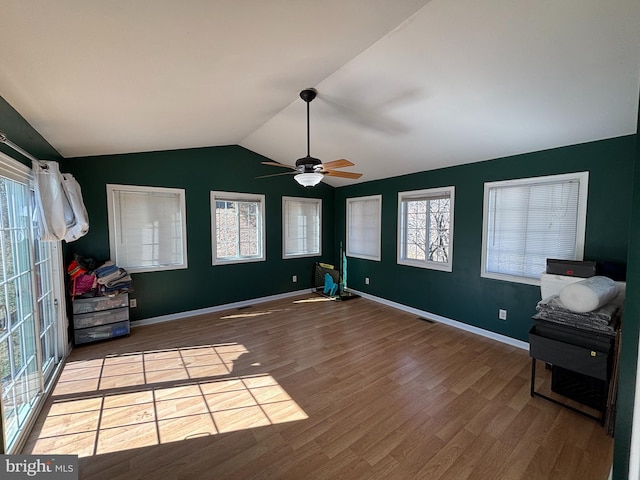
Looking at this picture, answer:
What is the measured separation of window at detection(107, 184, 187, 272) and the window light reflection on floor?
1.44 m

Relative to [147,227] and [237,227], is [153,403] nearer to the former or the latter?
[147,227]

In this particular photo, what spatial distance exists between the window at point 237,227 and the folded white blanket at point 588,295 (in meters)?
4.22

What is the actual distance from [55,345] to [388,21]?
4269 mm

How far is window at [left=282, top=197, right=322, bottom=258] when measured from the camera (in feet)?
17.3

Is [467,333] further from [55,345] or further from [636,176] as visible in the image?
[55,345]

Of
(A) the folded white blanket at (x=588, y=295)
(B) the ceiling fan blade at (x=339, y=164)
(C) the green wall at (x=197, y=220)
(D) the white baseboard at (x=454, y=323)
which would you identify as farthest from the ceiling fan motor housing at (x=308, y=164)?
(D) the white baseboard at (x=454, y=323)

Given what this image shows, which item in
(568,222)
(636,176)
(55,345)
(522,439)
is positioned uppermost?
(636,176)

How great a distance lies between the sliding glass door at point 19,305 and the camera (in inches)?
69.1

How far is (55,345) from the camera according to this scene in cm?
280

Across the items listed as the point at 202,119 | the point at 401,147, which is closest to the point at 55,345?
the point at 202,119

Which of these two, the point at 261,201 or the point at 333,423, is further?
the point at 261,201

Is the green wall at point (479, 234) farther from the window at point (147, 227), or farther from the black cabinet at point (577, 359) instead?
the window at point (147, 227)

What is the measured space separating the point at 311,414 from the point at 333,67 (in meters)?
2.86

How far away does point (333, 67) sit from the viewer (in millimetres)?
2236
